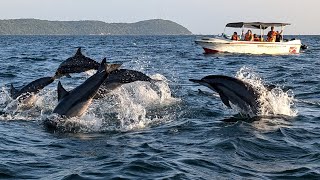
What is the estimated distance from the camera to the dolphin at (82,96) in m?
13.1

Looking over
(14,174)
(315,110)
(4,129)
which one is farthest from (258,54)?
(14,174)

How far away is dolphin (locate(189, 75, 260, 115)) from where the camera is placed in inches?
559

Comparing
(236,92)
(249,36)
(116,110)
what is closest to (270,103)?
(236,92)

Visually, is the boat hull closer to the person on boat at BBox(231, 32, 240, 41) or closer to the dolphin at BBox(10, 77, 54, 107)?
the person on boat at BBox(231, 32, 240, 41)

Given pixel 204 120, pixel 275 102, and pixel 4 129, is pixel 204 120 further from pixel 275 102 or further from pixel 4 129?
pixel 4 129

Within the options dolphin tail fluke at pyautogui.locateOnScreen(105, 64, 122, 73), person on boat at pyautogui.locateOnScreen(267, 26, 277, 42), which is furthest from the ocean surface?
person on boat at pyautogui.locateOnScreen(267, 26, 277, 42)

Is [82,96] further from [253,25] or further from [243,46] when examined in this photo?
[253,25]

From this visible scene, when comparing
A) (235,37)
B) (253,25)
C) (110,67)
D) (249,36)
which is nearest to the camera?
(110,67)

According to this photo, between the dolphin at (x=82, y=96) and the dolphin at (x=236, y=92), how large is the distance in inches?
102

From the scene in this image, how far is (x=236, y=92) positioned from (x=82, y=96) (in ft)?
14.2

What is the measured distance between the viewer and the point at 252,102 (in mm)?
14320

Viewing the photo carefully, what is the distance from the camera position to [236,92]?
46.6ft

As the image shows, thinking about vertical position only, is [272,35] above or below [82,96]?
above

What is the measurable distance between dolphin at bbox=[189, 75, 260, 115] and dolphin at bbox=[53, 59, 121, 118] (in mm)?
2600
